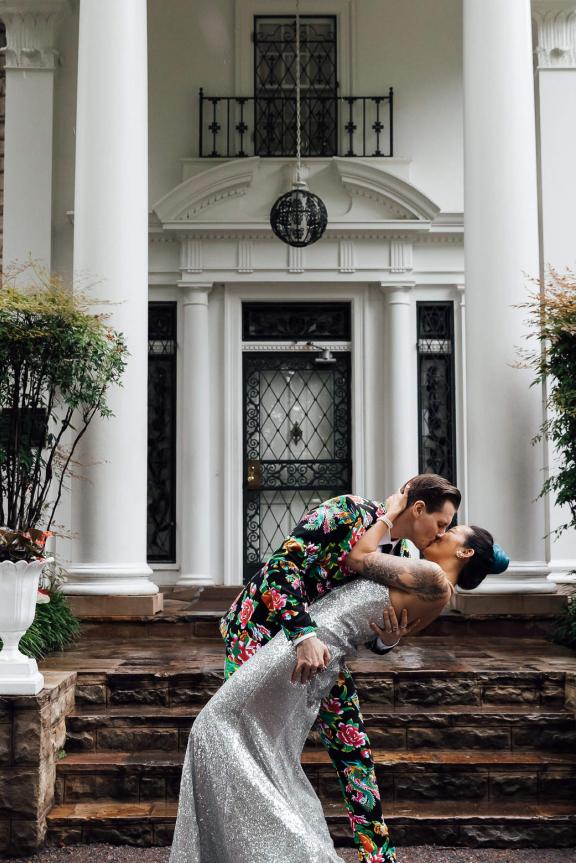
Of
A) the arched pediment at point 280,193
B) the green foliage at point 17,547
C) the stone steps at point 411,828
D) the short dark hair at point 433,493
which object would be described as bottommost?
the stone steps at point 411,828

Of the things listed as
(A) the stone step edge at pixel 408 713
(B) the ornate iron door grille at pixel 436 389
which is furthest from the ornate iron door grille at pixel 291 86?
(A) the stone step edge at pixel 408 713

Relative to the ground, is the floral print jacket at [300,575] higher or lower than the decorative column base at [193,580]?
higher

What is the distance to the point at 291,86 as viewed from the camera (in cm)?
1089

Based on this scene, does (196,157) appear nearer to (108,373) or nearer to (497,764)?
(108,373)

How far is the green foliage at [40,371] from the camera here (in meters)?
6.98

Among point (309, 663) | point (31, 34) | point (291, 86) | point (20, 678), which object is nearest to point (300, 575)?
point (309, 663)

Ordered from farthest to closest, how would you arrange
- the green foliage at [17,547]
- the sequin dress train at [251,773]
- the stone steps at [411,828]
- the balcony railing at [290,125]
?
the balcony railing at [290,125] < the green foliage at [17,547] < the stone steps at [411,828] < the sequin dress train at [251,773]

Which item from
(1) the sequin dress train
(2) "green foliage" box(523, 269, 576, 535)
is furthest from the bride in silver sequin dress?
(2) "green foliage" box(523, 269, 576, 535)

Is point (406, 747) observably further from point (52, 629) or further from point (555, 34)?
point (555, 34)

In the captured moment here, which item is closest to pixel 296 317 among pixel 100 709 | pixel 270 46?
pixel 270 46

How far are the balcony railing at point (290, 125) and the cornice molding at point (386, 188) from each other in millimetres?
289

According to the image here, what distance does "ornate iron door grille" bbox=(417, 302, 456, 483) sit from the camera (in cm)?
1072

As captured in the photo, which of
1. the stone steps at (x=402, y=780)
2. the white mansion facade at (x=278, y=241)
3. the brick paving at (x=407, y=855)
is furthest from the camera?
the white mansion facade at (x=278, y=241)

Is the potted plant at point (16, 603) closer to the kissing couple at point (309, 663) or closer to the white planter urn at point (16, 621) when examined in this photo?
the white planter urn at point (16, 621)
